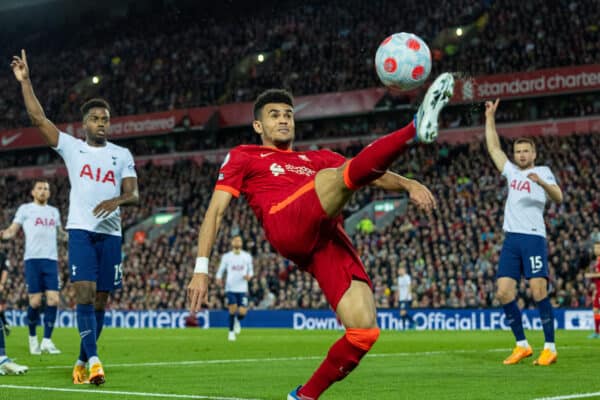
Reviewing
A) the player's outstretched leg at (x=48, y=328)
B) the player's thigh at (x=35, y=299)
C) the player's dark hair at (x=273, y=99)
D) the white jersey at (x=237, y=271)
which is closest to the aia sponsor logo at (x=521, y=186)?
the player's dark hair at (x=273, y=99)

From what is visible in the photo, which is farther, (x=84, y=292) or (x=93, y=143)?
(x=93, y=143)

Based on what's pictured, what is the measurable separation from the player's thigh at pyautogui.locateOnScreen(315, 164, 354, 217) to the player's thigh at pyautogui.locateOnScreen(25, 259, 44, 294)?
358 inches

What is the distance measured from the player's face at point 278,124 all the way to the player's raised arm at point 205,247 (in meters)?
0.69

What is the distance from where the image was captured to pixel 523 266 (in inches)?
414

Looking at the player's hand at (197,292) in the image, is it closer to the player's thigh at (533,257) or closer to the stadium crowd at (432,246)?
the player's thigh at (533,257)

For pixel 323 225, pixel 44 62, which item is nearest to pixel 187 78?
Result: pixel 44 62

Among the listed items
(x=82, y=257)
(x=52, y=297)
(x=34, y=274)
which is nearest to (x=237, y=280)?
(x=34, y=274)

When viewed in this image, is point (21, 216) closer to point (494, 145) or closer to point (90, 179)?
point (90, 179)

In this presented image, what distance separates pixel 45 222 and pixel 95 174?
552 cm

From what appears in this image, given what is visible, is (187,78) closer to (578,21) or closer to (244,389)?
(578,21)

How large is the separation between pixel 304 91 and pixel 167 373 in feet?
104

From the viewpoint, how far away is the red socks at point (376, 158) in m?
4.98

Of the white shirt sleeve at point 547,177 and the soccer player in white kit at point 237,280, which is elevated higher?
the white shirt sleeve at point 547,177

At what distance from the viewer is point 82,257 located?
8352mm
